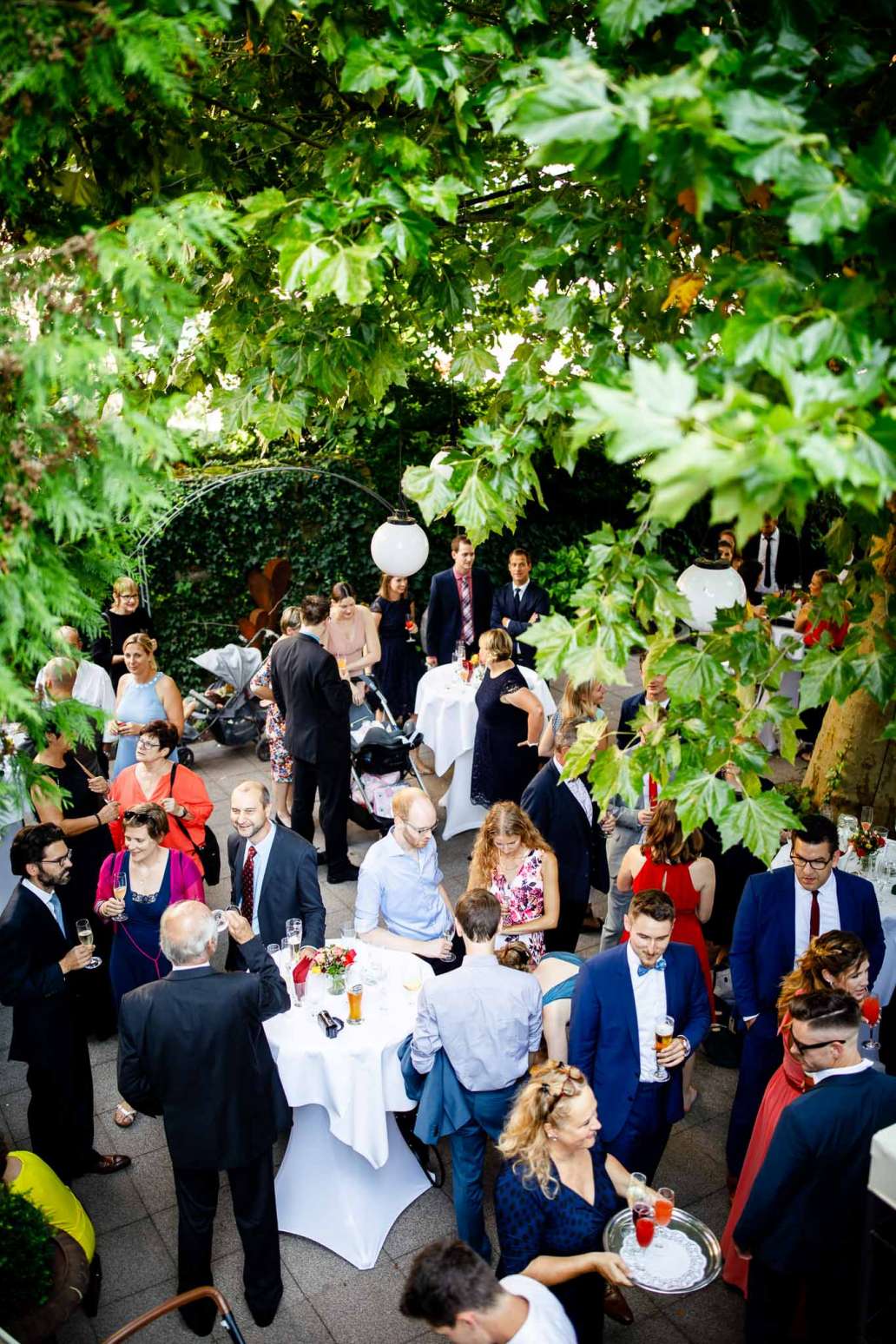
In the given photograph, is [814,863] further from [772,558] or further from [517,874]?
[772,558]

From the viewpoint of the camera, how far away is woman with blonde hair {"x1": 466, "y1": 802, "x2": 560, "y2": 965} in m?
4.99

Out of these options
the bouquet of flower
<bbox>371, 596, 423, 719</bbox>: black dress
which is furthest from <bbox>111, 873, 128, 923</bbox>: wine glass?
<bbox>371, 596, 423, 719</bbox>: black dress

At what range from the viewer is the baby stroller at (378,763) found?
7387 mm

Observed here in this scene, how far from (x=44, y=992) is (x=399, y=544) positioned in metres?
3.71

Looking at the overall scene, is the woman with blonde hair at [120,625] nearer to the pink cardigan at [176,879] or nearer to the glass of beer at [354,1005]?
the pink cardigan at [176,879]

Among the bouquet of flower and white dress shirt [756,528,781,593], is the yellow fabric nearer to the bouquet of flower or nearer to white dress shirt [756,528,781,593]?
the bouquet of flower

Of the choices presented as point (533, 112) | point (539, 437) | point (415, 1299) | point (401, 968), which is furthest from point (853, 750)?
point (533, 112)

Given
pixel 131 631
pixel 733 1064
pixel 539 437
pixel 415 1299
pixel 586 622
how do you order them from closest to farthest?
1. pixel 415 1299
2. pixel 586 622
3. pixel 539 437
4. pixel 733 1064
5. pixel 131 631

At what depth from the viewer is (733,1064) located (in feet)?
17.9

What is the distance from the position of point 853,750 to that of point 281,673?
3610mm

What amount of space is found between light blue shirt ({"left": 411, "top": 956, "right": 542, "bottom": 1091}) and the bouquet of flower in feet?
7.26

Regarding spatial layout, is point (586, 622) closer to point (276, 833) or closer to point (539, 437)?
point (539, 437)

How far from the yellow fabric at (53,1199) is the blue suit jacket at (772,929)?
2.74m

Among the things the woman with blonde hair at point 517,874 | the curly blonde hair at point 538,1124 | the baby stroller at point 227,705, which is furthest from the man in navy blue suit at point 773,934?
the baby stroller at point 227,705
